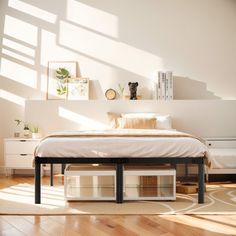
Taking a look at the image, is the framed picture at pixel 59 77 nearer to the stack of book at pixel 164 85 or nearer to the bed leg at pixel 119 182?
the stack of book at pixel 164 85

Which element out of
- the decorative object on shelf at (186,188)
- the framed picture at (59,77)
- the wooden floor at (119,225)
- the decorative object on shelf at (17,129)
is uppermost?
the framed picture at (59,77)

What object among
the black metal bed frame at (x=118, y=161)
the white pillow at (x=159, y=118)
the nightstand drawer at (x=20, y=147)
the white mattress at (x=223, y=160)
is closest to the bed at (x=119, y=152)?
the black metal bed frame at (x=118, y=161)

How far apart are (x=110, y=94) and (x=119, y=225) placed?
9.70 ft

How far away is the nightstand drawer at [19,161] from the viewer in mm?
4980

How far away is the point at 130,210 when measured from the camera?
3.09 m

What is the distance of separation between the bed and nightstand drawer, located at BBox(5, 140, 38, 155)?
170cm

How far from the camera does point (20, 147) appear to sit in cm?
498

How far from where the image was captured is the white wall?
5.38 metres

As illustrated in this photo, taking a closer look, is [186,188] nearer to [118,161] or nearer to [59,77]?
[118,161]

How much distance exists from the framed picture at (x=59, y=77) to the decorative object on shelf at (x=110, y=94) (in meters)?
0.58

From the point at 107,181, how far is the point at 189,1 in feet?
10.9

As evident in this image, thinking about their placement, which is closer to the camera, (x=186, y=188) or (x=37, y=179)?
(x=37, y=179)

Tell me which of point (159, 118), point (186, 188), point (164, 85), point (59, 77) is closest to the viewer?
point (186, 188)

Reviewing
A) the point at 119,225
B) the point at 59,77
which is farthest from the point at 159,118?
the point at 119,225
